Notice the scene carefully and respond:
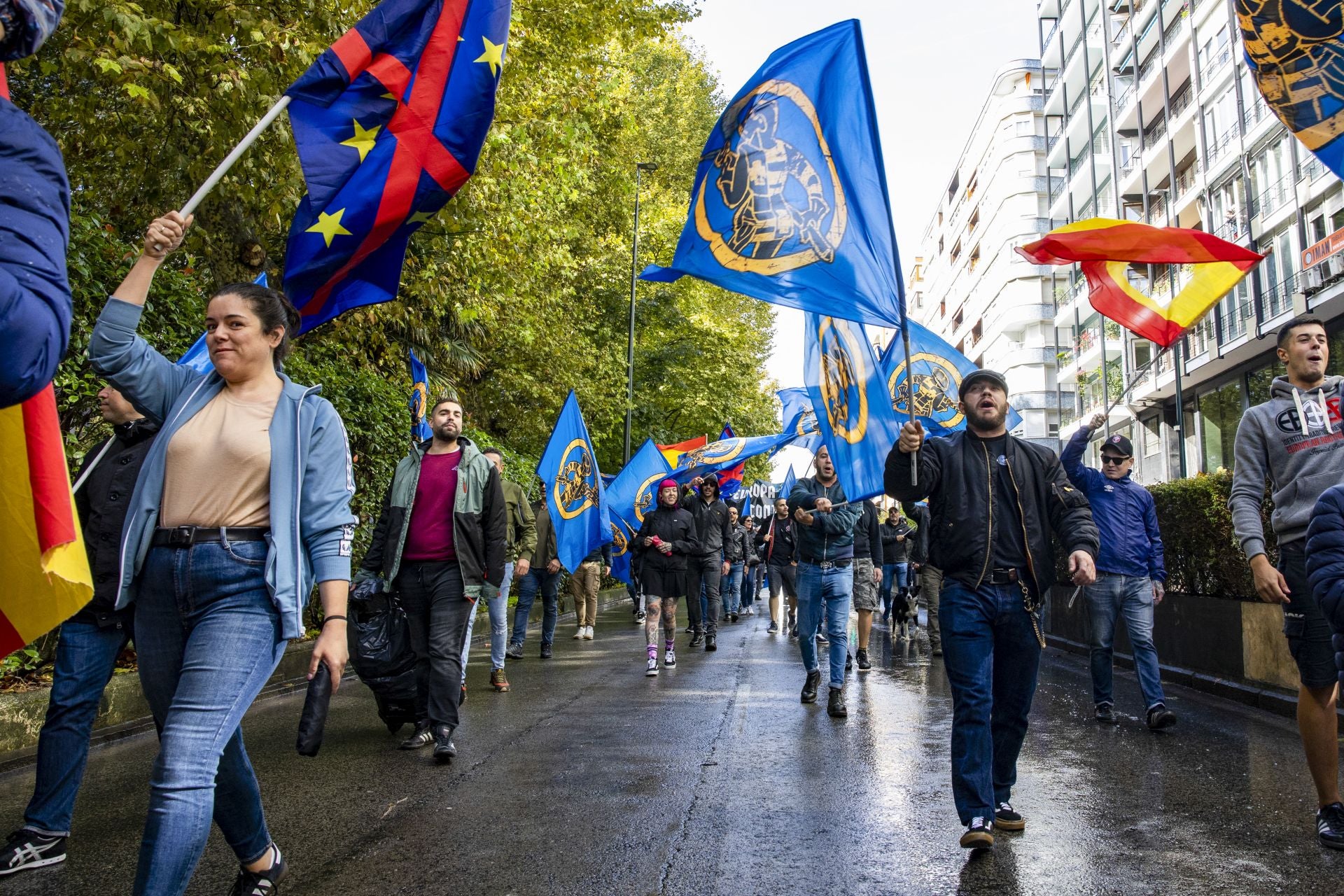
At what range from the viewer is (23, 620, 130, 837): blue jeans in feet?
13.5

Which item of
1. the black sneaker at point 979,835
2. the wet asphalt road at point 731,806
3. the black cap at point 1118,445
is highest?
the black cap at point 1118,445

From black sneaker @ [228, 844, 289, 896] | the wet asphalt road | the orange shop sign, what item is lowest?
the wet asphalt road

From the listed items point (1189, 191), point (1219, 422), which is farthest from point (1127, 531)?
point (1189, 191)

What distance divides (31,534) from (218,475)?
1044 millimetres

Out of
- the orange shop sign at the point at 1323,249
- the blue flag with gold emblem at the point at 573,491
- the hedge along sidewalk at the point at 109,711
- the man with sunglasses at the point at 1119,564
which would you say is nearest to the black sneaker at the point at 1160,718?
the man with sunglasses at the point at 1119,564

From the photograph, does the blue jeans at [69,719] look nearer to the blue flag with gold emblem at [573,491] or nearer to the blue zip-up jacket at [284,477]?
the blue zip-up jacket at [284,477]

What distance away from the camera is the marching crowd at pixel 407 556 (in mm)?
2996

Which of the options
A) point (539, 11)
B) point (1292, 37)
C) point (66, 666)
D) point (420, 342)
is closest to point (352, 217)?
point (66, 666)

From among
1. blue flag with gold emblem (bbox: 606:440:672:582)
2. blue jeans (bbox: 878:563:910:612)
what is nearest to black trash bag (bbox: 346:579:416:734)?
blue jeans (bbox: 878:563:910:612)

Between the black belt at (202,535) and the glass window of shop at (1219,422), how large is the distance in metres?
32.1

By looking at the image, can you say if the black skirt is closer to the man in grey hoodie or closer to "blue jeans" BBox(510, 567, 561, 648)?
"blue jeans" BBox(510, 567, 561, 648)

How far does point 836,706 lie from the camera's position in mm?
8000

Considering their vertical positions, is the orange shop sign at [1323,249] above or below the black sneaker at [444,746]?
above

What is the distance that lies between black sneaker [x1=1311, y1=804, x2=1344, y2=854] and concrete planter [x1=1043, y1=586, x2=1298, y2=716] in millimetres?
3563
